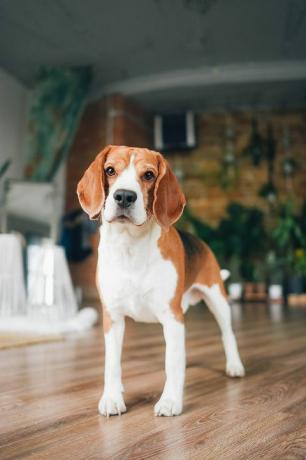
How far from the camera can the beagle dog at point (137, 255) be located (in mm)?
1356

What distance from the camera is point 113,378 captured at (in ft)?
4.65

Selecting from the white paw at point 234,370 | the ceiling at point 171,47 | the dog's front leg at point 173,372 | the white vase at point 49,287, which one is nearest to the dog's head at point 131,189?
the dog's front leg at point 173,372

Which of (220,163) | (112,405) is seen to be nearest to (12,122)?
(220,163)

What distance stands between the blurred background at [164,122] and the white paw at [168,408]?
2.68 metres

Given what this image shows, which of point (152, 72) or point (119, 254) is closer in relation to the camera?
point (119, 254)

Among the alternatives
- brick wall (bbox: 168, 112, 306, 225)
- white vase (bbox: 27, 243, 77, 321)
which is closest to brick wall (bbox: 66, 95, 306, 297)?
brick wall (bbox: 168, 112, 306, 225)

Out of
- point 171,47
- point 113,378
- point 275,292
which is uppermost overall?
point 171,47

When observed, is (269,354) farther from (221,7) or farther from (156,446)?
(221,7)

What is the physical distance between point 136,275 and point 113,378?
367mm

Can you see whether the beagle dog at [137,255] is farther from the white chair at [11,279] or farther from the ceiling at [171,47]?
the ceiling at [171,47]

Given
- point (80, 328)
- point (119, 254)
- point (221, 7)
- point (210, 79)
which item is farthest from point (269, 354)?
point (210, 79)

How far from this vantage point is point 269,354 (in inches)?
99.6

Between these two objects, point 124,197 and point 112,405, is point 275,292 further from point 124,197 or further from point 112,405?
point 124,197

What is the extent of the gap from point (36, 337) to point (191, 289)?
1754mm
